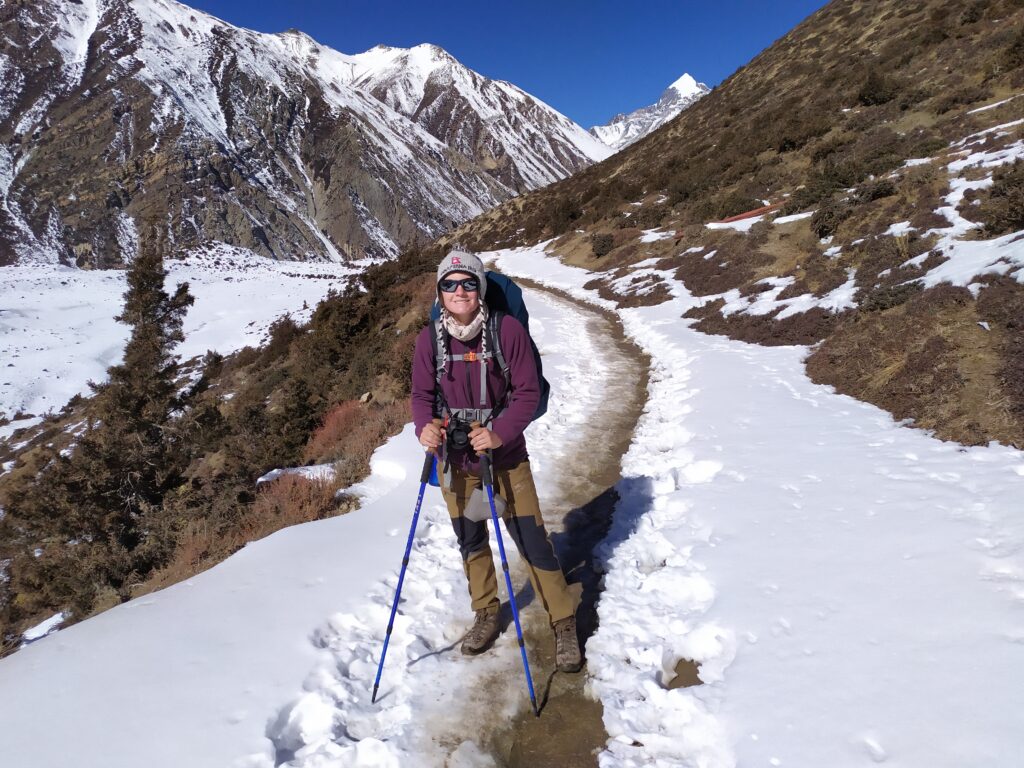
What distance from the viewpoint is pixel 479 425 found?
3.14m

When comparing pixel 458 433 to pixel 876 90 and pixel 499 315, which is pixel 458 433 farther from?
pixel 876 90

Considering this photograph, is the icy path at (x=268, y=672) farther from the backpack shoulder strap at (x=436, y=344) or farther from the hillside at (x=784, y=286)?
the backpack shoulder strap at (x=436, y=344)

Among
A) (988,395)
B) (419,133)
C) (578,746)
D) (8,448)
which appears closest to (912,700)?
(578,746)

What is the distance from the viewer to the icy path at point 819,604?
2.50 m

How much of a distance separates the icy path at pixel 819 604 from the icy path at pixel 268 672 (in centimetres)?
107

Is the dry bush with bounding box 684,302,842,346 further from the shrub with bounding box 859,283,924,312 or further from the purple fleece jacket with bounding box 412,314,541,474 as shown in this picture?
the purple fleece jacket with bounding box 412,314,541,474

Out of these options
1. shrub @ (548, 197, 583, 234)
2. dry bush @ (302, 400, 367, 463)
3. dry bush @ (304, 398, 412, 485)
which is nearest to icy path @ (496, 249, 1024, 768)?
dry bush @ (304, 398, 412, 485)

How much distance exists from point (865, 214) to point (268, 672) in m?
16.1

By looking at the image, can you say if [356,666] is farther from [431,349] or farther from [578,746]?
[431,349]

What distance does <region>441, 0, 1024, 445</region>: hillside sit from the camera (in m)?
6.76

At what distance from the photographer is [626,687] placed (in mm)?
3209

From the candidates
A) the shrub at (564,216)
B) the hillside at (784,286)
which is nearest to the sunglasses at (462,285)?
the hillside at (784,286)

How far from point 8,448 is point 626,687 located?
83.7ft

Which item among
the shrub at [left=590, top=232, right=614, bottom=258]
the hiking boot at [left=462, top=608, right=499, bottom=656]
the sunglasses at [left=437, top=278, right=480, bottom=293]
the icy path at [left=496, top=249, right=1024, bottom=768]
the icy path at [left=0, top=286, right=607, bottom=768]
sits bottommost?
the icy path at [left=496, top=249, right=1024, bottom=768]
